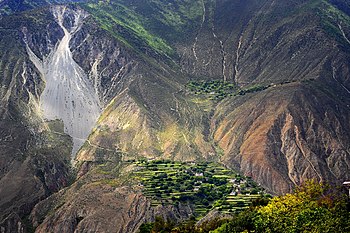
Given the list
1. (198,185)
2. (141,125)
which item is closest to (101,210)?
(198,185)

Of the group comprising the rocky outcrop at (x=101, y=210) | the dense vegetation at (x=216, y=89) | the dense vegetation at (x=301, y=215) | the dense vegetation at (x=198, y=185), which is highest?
the dense vegetation at (x=216, y=89)

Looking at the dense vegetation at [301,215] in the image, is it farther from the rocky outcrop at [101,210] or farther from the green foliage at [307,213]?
the rocky outcrop at [101,210]

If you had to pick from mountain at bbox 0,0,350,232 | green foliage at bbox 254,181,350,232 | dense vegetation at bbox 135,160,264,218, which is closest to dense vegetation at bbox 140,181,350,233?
green foliage at bbox 254,181,350,232

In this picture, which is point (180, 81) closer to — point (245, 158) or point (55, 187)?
point (245, 158)

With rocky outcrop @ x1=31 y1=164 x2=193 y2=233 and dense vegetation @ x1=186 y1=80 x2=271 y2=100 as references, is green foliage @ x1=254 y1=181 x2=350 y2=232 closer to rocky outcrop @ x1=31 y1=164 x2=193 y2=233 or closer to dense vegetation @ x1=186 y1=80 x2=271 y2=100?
rocky outcrop @ x1=31 y1=164 x2=193 y2=233

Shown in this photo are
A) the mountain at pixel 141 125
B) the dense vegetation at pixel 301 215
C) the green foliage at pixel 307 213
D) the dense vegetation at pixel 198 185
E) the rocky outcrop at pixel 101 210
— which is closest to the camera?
the green foliage at pixel 307 213

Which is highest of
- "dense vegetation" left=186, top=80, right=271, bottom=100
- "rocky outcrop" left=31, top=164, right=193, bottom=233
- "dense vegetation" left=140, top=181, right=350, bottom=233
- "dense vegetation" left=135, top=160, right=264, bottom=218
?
"dense vegetation" left=186, top=80, right=271, bottom=100

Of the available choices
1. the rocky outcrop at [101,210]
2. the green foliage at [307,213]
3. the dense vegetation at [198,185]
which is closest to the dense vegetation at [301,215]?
the green foliage at [307,213]
